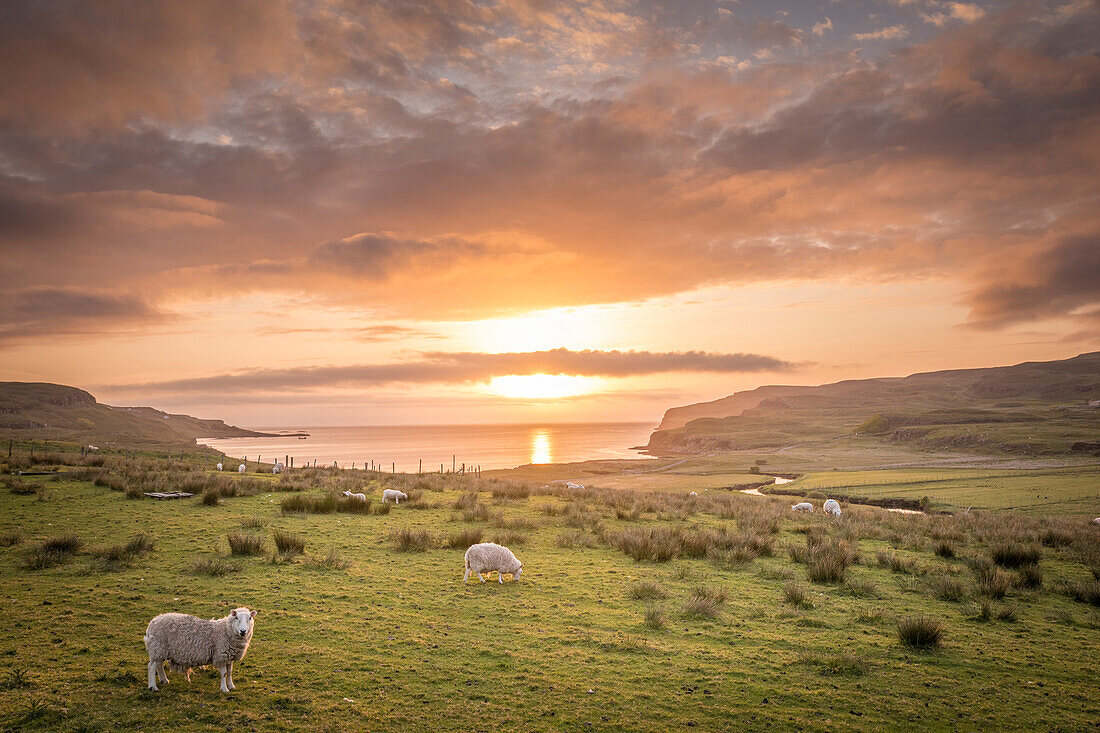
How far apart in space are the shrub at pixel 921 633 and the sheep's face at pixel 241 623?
401 inches

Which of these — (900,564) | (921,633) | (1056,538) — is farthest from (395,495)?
(1056,538)

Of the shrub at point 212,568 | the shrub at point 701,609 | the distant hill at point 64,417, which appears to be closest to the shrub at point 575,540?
the shrub at point 701,609

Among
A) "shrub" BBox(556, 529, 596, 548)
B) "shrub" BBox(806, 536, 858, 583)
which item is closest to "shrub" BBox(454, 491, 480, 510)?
"shrub" BBox(556, 529, 596, 548)

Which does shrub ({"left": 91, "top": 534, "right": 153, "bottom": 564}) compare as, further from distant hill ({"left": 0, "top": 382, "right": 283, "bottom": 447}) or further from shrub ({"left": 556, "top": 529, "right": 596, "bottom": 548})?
distant hill ({"left": 0, "top": 382, "right": 283, "bottom": 447})

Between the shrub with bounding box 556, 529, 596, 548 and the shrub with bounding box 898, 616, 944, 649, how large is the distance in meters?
8.95

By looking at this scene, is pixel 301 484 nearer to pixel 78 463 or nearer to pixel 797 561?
pixel 78 463

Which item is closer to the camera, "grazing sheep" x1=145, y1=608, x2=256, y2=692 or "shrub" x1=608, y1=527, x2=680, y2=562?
"grazing sheep" x1=145, y1=608, x2=256, y2=692

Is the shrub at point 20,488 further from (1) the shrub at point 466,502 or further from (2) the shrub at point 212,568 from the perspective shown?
(1) the shrub at point 466,502

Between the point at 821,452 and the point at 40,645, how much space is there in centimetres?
10616

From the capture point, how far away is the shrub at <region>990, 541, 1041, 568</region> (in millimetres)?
14711

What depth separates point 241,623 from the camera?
6.43 metres

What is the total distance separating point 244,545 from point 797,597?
1278 centimetres

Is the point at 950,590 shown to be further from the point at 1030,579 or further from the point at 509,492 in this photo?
the point at 509,492

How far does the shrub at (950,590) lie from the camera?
446 inches
